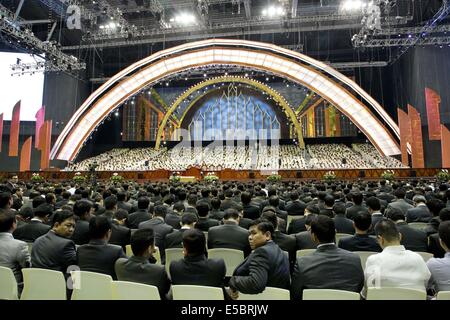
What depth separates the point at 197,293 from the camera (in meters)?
2.27

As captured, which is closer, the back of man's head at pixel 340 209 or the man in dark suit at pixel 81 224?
the man in dark suit at pixel 81 224

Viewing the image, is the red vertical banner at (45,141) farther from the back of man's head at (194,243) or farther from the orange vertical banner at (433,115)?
the orange vertical banner at (433,115)

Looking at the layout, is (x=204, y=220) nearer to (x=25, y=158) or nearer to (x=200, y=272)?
(x=200, y=272)

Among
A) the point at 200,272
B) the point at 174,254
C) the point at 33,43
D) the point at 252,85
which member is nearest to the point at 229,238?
the point at 174,254

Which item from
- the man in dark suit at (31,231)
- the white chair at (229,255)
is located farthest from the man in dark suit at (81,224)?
the white chair at (229,255)

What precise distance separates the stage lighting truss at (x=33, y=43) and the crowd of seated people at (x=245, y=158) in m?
6.56

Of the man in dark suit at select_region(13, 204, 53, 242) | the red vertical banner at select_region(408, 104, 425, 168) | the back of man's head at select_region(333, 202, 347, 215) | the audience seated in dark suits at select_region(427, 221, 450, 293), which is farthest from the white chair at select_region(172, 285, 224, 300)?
the red vertical banner at select_region(408, 104, 425, 168)

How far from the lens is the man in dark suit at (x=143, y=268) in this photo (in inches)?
102

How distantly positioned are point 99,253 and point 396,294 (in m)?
2.52

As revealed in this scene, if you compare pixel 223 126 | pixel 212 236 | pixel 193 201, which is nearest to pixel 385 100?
pixel 223 126

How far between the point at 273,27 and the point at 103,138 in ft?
56.2

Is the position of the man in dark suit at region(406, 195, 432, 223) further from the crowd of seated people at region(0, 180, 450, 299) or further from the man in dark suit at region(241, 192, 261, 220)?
the man in dark suit at region(241, 192, 261, 220)

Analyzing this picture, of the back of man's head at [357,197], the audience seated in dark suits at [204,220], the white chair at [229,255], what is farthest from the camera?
the back of man's head at [357,197]
